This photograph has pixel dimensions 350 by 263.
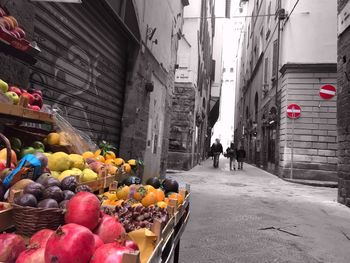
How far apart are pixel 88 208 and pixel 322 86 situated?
53.9 feet

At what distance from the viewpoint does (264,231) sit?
18.9ft

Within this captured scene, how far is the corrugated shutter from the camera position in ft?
16.5

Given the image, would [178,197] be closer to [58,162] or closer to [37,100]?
[58,162]

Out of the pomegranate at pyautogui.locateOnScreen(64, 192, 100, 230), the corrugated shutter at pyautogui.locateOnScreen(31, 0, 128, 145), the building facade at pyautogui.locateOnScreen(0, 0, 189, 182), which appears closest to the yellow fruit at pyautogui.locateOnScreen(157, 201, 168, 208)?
the pomegranate at pyautogui.locateOnScreen(64, 192, 100, 230)

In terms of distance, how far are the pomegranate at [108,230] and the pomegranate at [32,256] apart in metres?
0.37

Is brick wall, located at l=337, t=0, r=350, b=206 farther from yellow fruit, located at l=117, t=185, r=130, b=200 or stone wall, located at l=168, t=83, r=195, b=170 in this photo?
stone wall, located at l=168, t=83, r=195, b=170

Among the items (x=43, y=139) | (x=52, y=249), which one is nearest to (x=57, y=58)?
(x=43, y=139)

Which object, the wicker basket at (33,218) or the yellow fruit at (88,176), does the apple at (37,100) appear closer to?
the yellow fruit at (88,176)

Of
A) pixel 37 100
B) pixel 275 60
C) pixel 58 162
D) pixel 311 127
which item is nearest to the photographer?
pixel 58 162

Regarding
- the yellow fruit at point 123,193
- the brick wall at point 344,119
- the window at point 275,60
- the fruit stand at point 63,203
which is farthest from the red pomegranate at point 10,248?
the window at point 275,60

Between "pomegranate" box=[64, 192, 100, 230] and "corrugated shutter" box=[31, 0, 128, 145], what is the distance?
339 cm

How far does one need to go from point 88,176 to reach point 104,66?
4.30m

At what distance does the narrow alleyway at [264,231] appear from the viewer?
4480 millimetres

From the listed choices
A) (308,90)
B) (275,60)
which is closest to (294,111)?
(308,90)
